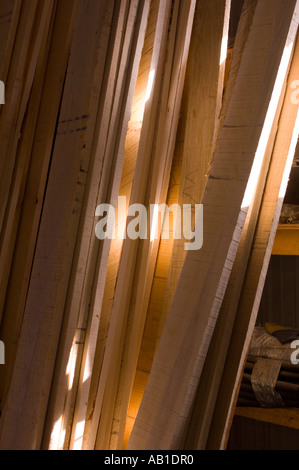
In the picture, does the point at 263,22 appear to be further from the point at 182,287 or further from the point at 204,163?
the point at 182,287

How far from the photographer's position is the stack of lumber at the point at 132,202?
3.89ft

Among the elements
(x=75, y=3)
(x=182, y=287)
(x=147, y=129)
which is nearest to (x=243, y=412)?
(x=182, y=287)

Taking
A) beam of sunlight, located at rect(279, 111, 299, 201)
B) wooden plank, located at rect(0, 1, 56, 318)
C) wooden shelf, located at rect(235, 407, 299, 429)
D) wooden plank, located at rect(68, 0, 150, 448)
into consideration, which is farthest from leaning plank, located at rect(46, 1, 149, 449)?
wooden shelf, located at rect(235, 407, 299, 429)

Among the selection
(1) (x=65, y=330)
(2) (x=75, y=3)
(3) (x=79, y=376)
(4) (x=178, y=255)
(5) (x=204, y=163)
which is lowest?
(3) (x=79, y=376)

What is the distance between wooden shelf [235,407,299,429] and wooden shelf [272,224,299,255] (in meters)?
0.66

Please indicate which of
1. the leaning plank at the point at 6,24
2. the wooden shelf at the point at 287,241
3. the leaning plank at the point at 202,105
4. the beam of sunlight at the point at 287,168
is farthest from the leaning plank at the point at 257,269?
the wooden shelf at the point at 287,241

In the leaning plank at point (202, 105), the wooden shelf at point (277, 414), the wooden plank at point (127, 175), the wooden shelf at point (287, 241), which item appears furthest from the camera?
the wooden shelf at point (287, 241)

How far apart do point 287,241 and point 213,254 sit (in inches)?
44.1

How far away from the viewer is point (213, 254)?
3.85 feet

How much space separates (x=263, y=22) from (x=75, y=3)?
0.59m

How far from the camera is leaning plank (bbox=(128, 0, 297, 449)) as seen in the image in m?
→ 1.14

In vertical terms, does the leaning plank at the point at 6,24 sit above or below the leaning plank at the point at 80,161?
above

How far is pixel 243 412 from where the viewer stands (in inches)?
85.3

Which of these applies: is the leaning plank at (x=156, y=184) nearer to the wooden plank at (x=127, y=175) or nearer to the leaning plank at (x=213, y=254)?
the wooden plank at (x=127, y=175)
